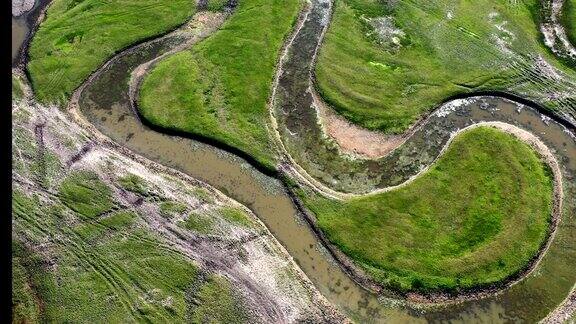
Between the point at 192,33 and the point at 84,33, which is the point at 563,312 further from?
the point at 84,33

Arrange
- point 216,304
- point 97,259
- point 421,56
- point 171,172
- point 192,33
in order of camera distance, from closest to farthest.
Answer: point 216,304
point 97,259
point 171,172
point 421,56
point 192,33

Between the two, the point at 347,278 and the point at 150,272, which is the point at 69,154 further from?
the point at 347,278

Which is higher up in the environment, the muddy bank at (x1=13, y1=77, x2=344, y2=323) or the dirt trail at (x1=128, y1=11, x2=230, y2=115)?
the dirt trail at (x1=128, y1=11, x2=230, y2=115)

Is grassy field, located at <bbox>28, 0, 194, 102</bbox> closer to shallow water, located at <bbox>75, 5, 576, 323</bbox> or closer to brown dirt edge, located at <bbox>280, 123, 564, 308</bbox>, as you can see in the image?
shallow water, located at <bbox>75, 5, 576, 323</bbox>

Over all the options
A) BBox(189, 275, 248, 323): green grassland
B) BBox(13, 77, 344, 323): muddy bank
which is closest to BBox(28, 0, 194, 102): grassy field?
BBox(13, 77, 344, 323): muddy bank

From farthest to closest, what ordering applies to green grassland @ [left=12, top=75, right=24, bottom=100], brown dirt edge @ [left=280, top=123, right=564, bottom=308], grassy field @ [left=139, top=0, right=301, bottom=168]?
green grassland @ [left=12, top=75, right=24, bottom=100] < grassy field @ [left=139, top=0, right=301, bottom=168] < brown dirt edge @ [left=280, top=123, right=564, bottom=308]

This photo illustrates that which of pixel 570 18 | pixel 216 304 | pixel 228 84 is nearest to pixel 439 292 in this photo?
pixel 216 304

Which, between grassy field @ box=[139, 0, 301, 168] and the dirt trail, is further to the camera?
the dirt trail

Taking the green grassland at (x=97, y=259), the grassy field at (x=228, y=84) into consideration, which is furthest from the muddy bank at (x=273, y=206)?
the green grassland at (x=97, y=259)
